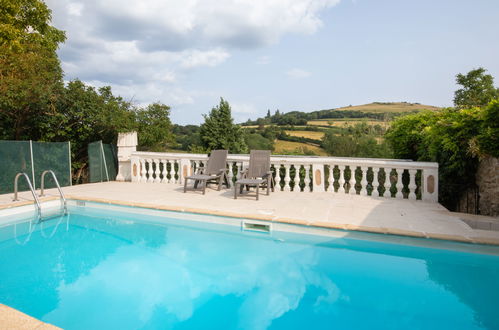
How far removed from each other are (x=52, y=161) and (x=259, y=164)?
5.55m

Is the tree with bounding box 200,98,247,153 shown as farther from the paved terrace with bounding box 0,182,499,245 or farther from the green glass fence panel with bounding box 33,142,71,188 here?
the paved terrace with bounding box 0,182,499,245

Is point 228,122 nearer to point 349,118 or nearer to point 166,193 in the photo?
point 349,118

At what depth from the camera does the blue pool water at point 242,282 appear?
261 centimetres

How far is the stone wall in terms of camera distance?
5.08 meters

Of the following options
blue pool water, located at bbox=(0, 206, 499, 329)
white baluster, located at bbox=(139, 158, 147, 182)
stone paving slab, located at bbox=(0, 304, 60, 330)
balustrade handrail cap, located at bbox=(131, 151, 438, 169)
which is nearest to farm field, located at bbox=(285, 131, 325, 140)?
white baluster, located at bbox=(139, 158, 147, 182)

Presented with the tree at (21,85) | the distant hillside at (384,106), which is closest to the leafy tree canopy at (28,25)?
the tree at (21,85)

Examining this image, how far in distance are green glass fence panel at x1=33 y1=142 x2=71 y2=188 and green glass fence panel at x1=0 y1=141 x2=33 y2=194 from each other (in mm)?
188

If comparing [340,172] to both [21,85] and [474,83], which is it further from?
[474,83]

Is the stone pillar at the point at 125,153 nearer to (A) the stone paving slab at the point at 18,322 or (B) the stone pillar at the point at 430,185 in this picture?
(A) the stone paving slab at the point at 18,322

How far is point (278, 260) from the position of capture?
376 cm

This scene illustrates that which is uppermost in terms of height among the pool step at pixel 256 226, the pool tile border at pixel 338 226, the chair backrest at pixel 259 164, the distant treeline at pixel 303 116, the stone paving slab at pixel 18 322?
the distant treeline at pixel 303 116

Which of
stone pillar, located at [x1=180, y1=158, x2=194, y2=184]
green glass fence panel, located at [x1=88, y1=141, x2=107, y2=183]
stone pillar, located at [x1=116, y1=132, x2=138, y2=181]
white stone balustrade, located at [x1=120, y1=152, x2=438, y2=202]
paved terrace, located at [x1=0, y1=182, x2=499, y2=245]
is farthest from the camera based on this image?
stone pillar, located at [x1=116, y1=132, x2=138, y2=181]

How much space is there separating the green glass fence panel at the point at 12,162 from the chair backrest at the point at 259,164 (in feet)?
18.0

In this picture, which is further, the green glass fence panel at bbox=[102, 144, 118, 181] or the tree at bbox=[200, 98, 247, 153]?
the tree at bbox=[200, 98, 247, 153]
